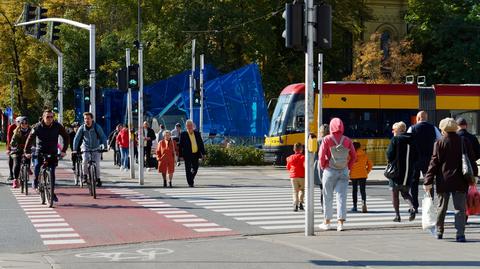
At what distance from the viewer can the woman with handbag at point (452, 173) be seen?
40.4ft

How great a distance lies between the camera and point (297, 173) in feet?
57.7

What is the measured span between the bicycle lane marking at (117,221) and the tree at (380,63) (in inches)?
1590

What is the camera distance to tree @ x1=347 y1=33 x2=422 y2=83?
5959 cm

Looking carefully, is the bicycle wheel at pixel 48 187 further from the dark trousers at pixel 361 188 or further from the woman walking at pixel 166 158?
the woman walking at pixel 166 158

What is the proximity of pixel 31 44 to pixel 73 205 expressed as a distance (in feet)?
186

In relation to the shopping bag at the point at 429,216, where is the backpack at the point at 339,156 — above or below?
above

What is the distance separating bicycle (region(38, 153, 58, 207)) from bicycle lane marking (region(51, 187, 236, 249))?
276 millimetres

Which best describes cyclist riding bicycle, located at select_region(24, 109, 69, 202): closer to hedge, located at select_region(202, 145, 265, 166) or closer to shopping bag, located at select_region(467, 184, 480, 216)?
shopping bag, located at select_region(467, 184, 480, 216)

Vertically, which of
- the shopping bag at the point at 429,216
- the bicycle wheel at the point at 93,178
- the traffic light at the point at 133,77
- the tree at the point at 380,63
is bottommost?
the shopping bag at the point at 429,216

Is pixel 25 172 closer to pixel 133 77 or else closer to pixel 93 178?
pixel 93 178

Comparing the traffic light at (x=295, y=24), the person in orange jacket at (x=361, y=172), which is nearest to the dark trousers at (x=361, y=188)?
the person in orange jacket at (x=361, y=172)

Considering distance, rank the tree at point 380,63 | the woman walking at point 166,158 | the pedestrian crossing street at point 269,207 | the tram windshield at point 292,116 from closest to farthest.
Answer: the pedestrian crossing street at point 269,207, the woman walking at point 166,158, the tram windshield at point 292,116, the tree at point 380,63

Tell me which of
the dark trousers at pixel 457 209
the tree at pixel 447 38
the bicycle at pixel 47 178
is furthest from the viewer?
the tree at pixel 447 38

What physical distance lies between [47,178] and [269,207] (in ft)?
14.5
